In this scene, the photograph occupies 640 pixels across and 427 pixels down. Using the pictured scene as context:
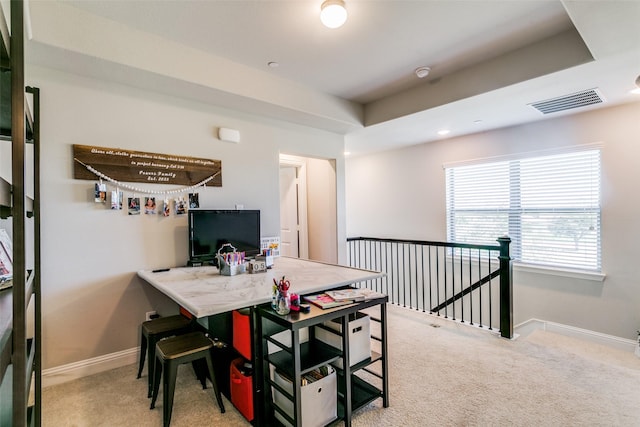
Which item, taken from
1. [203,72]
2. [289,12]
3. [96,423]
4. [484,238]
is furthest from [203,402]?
[484,238]

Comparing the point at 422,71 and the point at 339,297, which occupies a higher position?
the point at 422,71

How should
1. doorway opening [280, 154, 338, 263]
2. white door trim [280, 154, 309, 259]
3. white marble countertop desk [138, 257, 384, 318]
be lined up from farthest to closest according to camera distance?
white door trim [280, 154, 309, 259]
doorway opening [280, 154, 338, 263]
white marble countertop desk [138, 257, 384, 318]

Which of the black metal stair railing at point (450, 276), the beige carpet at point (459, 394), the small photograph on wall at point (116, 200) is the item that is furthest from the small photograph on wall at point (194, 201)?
the black metal stair railing at point (450, 276)

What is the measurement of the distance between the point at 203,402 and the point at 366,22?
294 cm

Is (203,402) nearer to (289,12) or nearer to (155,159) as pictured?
(155,159)

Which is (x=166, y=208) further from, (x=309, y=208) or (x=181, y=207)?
(x=309, y=208)

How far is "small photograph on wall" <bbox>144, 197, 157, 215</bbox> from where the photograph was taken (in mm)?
2752

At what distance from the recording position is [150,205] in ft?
9.08

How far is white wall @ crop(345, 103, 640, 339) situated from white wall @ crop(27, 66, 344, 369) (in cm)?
332

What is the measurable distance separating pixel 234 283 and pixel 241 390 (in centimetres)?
66

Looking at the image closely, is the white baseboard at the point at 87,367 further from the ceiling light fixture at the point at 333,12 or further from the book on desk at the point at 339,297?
the ceiling light fixture at the point at 333,12

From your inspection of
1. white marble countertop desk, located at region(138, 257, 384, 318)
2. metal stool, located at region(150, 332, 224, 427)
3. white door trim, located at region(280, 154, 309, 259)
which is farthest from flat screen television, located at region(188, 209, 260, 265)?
white door trim, located at region(280, 154, 309, 259)

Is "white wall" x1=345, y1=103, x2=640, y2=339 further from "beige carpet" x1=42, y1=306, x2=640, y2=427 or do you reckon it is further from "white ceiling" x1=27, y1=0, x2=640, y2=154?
"beige carpet" x1=42, y1=306, x2=640, y2=427

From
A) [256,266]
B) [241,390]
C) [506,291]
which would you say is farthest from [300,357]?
[506,291]
